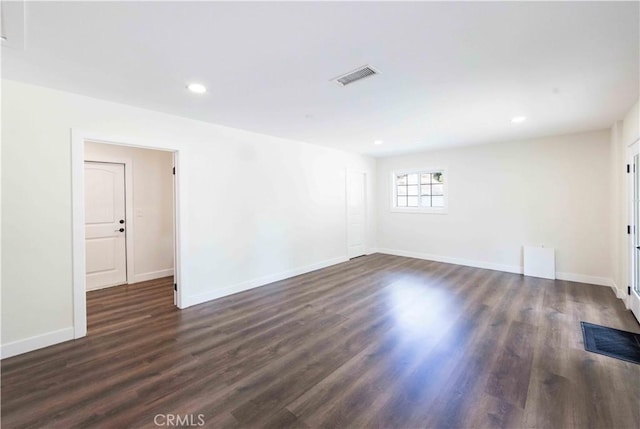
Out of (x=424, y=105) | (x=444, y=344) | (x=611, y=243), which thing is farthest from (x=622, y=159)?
(x=444, y=344)

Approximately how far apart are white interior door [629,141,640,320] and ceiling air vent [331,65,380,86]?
339 centimetres

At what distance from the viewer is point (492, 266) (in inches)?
218

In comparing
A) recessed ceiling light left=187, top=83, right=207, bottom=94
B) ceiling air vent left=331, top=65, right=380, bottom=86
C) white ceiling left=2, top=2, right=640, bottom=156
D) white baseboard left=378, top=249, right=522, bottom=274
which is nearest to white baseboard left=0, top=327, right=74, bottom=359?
white ceiling left=2, top=2, right=640, bottom=156

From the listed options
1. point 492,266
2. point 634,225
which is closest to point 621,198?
point 634,225

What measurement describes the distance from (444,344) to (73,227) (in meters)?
4.01

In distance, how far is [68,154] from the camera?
112 inches

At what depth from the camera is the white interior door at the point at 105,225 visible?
453 cm

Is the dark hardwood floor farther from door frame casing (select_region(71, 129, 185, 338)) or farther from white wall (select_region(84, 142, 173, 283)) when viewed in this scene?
white wall (select_region(84, 142, 173, 283))

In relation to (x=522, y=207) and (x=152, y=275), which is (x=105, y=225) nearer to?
(x=152, y=275)

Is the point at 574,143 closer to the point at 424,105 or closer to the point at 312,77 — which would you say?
the point at 424,105

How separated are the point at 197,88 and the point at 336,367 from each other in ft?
9.74

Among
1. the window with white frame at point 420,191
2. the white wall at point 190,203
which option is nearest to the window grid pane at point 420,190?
the window with white frame at point 420,191

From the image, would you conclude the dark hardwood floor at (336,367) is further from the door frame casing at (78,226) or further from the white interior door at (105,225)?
the white interior door at (105,225)

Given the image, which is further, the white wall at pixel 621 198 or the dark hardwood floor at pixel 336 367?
the white wall at pixel 621 198
